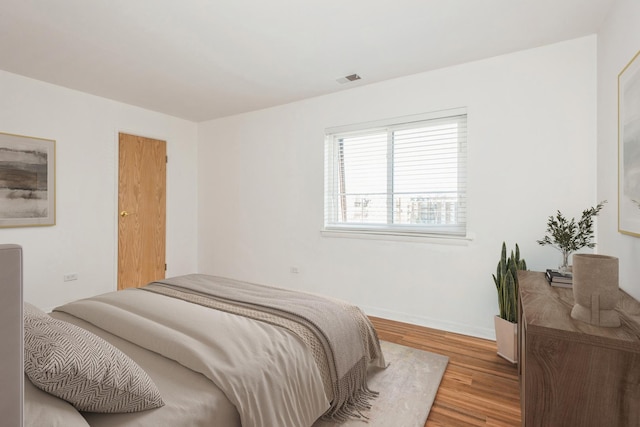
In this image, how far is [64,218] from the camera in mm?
3461

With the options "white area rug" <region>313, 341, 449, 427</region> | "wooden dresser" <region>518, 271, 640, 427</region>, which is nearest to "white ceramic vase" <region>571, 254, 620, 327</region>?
"wooden dresser" <region>518, 271, 640, 427</region>

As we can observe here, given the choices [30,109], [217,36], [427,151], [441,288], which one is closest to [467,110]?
[427,151]

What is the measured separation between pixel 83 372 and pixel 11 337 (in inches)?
12.7

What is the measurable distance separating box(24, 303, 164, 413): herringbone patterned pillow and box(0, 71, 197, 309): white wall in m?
2.98

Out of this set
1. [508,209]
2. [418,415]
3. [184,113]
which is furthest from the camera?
[184,113]

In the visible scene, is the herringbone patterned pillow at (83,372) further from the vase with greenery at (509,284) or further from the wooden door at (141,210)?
the wooden door at (141,210)

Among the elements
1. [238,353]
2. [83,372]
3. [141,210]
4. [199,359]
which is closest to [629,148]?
[238,353]

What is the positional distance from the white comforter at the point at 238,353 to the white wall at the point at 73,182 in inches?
87.8

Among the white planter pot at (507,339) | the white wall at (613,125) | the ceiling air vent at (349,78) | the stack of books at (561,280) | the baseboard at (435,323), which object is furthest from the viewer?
the ceiling air vent at (349,78)

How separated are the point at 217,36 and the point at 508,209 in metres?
2.74

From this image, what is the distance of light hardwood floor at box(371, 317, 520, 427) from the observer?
176cm

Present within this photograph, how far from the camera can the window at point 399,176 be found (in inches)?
119

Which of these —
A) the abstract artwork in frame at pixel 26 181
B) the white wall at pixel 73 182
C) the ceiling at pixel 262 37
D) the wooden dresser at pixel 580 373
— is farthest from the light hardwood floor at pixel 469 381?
Result: the abstract artwork in frame at pixel 26 181

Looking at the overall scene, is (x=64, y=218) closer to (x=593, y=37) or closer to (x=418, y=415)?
(x=418, y=415)
